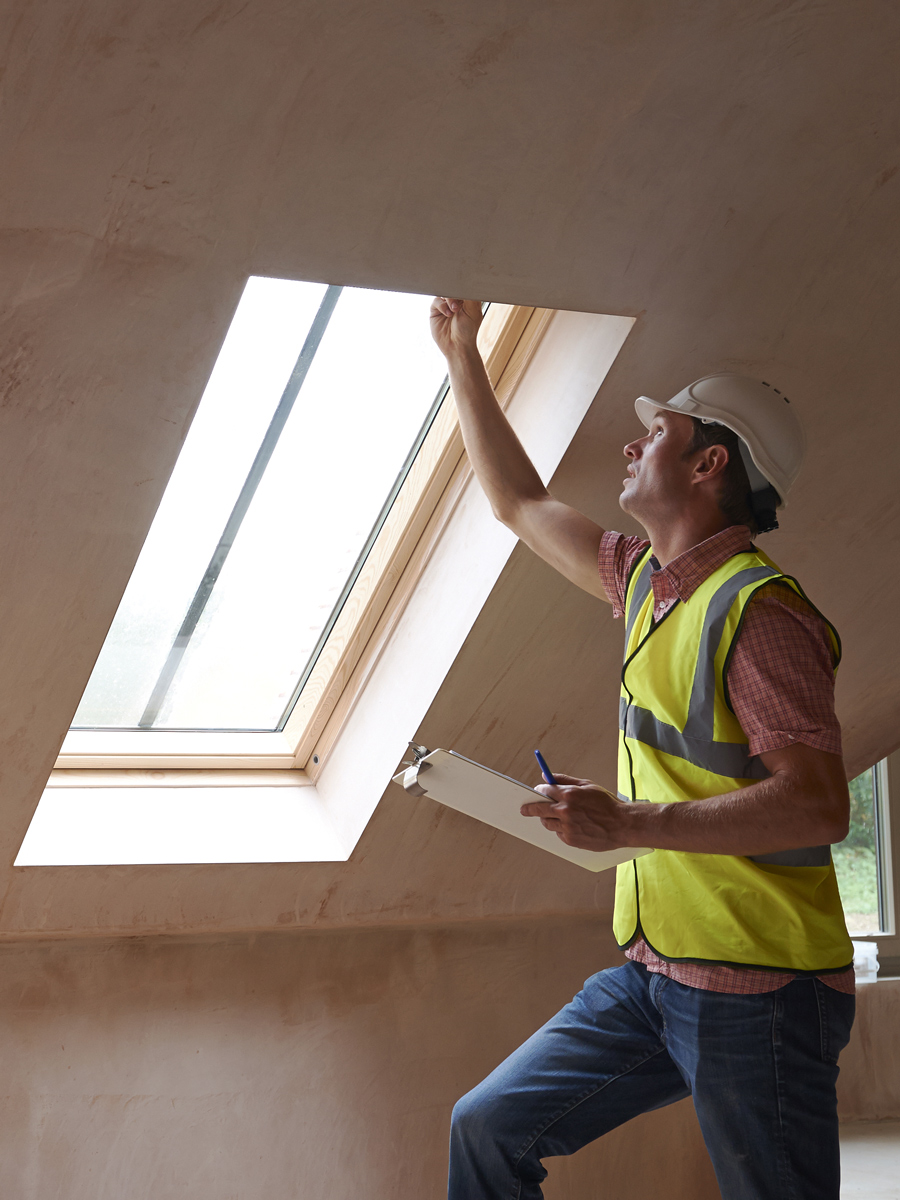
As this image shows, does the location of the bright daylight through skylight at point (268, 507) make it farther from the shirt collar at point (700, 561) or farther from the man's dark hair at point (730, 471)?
the shirt collar at point (700, 561)

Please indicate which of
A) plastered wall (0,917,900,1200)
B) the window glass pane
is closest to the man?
plastered wall (0,917,900,1200)

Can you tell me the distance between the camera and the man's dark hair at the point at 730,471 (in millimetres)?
1667

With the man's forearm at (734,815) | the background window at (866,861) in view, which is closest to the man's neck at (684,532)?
the man's forearm at (734,815)

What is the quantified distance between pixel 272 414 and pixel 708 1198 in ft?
7.57

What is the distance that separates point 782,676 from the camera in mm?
1416

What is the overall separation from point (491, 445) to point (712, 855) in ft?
2.65

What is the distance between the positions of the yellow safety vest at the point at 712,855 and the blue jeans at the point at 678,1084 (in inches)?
2.6

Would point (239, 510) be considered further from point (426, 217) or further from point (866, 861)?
point (866, 861)

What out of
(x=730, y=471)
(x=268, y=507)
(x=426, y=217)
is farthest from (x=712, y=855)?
(x=268, y=507)

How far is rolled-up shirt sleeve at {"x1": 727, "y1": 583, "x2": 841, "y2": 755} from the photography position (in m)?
1.39

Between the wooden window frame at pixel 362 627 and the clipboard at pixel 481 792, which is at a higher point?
the wooden window frame at pixel 362 627

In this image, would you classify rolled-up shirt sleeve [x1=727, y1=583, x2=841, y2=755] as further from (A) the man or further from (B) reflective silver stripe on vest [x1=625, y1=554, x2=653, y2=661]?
(B) reflective silver stripe on vest [x1=625, y1=554, x2=653, y2=661]

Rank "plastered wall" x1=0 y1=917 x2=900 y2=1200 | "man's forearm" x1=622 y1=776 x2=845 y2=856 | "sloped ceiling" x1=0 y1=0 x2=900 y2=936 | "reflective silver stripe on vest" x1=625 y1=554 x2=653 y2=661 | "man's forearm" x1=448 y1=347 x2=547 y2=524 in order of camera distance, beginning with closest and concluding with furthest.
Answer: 1. "sloped ceiling" x1=0 y1=0 x2=900 y2=936
2. "man's forearm" x1=622 y1=776 x2=845 y2=856
3. "reflective silver stripe on vest" x1=625 y1=554 x2=653 y2=661
4. "man's forearm" x1=448 y1=347 x2=547 y2=524
5. "plastered wall" x1=0 y1=917 x2=900 y2=1200

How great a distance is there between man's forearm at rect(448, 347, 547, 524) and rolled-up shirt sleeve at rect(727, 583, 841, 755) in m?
0.53
